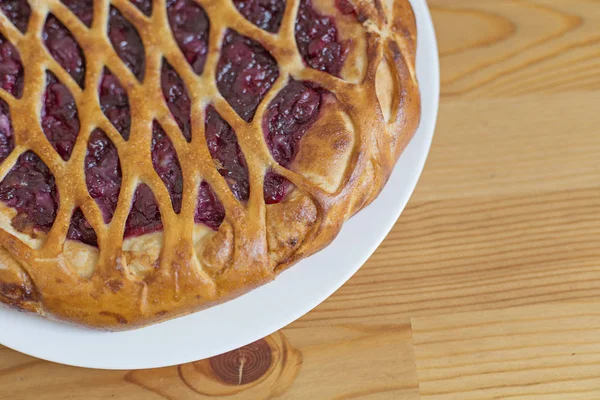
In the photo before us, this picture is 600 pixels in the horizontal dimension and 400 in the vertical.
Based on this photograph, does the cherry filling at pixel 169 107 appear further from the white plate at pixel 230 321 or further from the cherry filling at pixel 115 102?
the white plate at pixel 230 321

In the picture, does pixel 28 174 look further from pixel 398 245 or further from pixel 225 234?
pixel 398 245

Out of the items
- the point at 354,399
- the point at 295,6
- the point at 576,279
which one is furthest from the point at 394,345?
the point at 295,6

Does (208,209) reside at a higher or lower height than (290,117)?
lower

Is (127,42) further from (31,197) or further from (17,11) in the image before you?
(31,197)

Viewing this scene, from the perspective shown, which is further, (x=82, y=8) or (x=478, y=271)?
(x=478, y=271)

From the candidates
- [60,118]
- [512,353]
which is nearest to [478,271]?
[512,353]

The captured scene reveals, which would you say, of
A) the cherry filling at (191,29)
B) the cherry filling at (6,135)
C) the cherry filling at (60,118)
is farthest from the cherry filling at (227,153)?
the cherry filling at (6,135)
